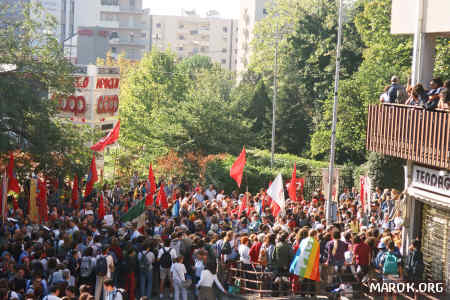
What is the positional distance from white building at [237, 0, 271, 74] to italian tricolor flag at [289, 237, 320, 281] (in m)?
100

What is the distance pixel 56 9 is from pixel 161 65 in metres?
65.2

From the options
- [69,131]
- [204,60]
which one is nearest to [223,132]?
[69,131]

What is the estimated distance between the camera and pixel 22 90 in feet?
80.8

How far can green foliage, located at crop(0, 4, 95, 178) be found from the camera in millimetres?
24828

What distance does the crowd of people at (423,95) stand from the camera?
16.8 m

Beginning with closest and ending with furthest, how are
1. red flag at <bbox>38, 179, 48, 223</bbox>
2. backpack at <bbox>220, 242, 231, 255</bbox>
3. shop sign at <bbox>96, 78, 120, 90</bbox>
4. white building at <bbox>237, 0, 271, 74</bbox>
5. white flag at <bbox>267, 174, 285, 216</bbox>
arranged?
backpack at <bbox>220, 242, 231, 255</bbox>
white flag at <bbox>267, 174, 285, 216</bbox>
red flag at <bbox>38, 179, 48, 223</bbox>
shop sign at <bbox>96, 78, 120, 90</bbox>
white building at <bbox>237, 0, 271, 74</bbox>

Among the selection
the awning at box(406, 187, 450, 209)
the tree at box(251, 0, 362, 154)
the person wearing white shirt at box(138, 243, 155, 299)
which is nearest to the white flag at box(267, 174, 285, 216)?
the awning at box(406, 187, 450, 209)

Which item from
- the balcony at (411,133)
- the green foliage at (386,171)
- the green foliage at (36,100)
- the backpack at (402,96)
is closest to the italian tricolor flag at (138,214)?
the green foliage at (36,100)

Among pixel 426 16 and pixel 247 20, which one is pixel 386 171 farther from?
pixel 247 20

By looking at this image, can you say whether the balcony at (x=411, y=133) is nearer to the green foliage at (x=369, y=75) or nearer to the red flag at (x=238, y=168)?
the red flag at (x=238, y=168)

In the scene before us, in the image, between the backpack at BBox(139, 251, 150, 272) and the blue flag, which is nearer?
the backpack at BBox(139, 251, 150, 272)

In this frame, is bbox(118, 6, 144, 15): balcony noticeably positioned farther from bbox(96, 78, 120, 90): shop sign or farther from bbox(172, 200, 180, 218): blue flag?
bbox(172, 200, 180, 218): blue flag

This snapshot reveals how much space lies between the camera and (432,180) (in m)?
17.9

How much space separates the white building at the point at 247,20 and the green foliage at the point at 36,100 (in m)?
87.4
